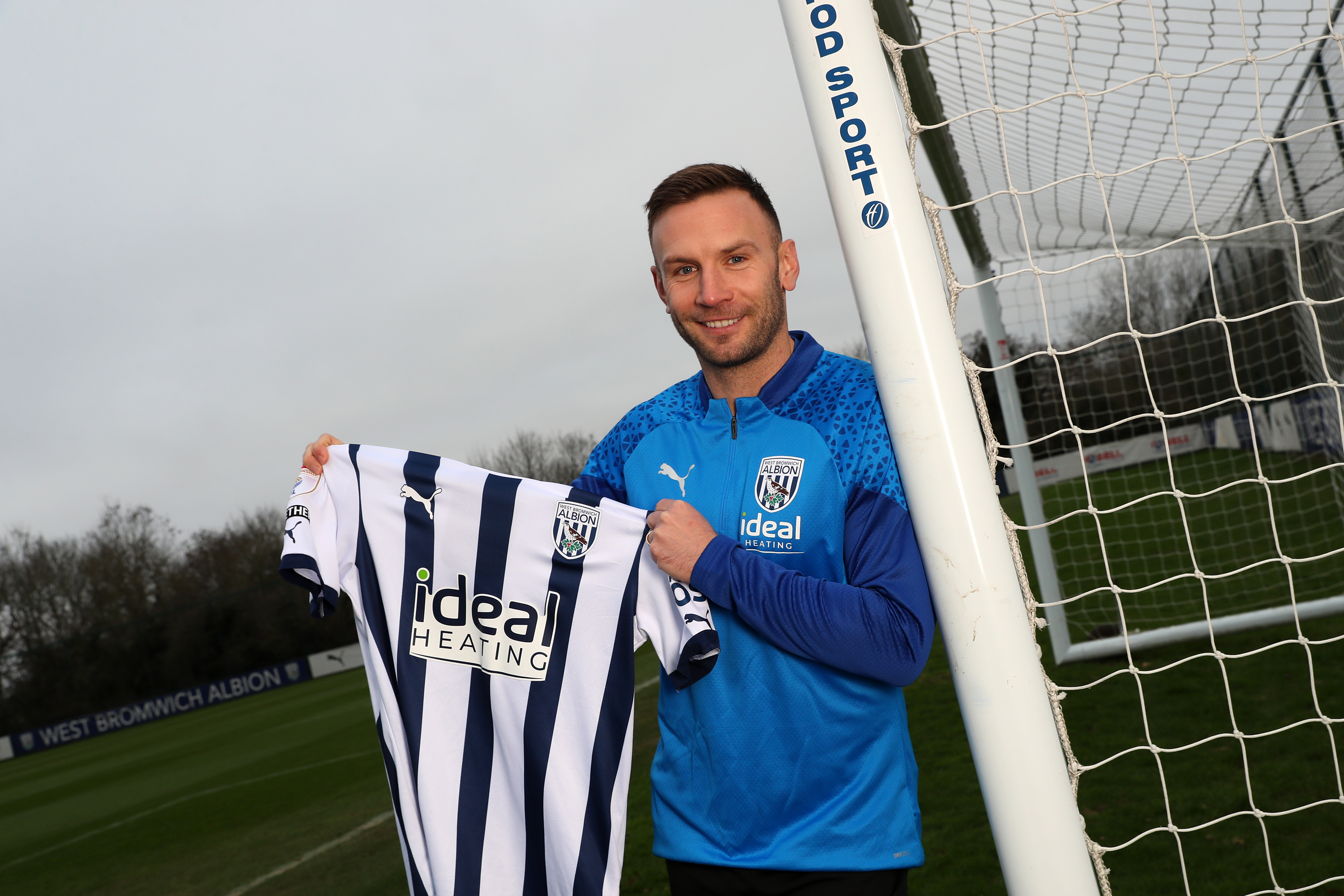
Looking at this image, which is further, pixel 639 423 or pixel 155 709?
pixel 155 709

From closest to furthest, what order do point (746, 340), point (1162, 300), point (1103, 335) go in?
1. point (746, 340)
2. point (1103, 335)
3. point (1162, 300)

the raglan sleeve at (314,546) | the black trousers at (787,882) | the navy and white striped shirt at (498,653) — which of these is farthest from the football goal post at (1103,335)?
the raglan sleeve at (314,546)

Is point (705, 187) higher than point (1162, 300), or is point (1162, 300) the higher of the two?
point (1162, 300)

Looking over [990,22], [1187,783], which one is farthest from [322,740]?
[990,22]

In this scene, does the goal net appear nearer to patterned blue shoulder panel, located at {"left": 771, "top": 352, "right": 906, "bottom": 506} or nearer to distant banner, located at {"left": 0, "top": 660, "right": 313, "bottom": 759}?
patterned blue shoulder panel, located at {"left": 771, "top": 352, "right": 906, "bottom": 506}

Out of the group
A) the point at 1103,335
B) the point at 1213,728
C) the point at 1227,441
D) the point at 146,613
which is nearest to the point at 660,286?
the point at 1103,335

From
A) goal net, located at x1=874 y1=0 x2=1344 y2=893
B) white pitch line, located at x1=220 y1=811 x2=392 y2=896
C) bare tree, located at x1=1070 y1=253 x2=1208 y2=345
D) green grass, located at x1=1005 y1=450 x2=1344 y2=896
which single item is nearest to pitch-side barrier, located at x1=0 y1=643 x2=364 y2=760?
white pitch line, located at x1=220 y1=811 x2=392 y2=896

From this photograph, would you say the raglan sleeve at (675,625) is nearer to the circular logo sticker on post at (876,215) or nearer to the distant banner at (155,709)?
the circular logo sticker on post at (876,215)

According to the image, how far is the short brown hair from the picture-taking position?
173 cm

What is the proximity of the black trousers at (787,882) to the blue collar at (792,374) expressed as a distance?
0.86 meters

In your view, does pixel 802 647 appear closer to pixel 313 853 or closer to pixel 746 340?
pixel 746 340

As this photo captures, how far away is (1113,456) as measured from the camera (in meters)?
9.37

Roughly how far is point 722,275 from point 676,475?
41 centimetres

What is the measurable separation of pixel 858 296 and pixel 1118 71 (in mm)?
2690
